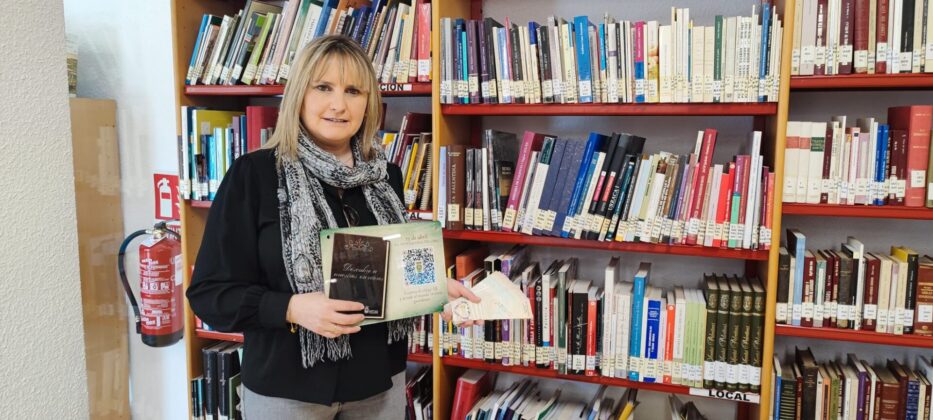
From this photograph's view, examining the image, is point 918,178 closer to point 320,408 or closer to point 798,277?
point 798,277

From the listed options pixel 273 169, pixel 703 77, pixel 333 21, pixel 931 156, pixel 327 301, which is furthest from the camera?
pixel 333 21

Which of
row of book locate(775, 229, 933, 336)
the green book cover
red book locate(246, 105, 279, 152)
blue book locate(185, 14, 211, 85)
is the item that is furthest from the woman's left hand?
blue book locate(185, 14, 211, 85)

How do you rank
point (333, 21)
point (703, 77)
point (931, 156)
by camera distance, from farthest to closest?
point (333, 21) → point (703, 77) → point (931, 156)

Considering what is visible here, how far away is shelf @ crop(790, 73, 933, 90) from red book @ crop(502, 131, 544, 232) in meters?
0.79

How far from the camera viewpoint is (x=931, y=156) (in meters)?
1.74

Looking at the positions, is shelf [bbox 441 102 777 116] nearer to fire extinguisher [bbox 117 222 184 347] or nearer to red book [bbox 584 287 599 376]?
red book [bbox 584 287 599 376]

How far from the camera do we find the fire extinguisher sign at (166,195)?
287 centimetres

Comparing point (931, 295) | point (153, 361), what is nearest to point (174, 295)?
point (153, 361)

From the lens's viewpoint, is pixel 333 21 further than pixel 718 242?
Yes

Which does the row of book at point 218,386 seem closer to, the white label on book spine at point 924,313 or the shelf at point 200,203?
the shelf at point 200,203

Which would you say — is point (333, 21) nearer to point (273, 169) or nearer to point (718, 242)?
point (273, 169)

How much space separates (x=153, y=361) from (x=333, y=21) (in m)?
1.97

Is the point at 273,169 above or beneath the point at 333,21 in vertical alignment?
beneath

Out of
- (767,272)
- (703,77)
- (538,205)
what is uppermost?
(703,77)
